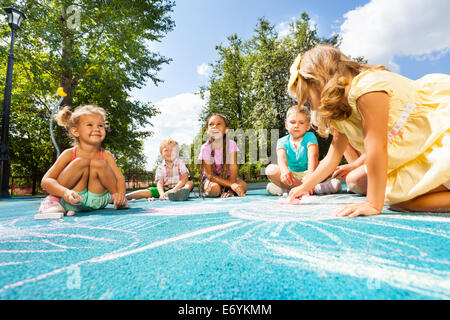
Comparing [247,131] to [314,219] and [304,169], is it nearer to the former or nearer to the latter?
[304,169]

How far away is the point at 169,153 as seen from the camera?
4.58m

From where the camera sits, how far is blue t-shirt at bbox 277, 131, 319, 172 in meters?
3.65

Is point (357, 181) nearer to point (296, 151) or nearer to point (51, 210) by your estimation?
point (296, 151)

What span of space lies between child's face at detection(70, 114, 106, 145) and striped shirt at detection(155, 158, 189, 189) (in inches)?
83.8

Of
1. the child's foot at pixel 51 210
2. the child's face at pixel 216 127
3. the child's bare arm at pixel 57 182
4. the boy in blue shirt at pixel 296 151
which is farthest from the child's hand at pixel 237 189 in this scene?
the child's foot at pixel 51 210

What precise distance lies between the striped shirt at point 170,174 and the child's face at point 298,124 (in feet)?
7.29

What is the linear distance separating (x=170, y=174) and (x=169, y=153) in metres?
0.43

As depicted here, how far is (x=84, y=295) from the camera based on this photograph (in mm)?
639

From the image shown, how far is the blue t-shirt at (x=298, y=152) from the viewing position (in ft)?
12.0

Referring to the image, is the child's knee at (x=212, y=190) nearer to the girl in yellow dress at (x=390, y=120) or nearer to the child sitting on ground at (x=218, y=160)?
the child sitting on ground at (x=218, y=160)

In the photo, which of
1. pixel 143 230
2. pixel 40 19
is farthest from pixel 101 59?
pixel 143 230

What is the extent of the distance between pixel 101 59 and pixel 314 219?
39.3ft

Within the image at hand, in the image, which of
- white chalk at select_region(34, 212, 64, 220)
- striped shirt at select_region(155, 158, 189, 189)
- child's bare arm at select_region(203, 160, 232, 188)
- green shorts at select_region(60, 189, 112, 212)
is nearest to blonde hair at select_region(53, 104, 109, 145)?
green shorts at select_region(60, 189, 112, 212)

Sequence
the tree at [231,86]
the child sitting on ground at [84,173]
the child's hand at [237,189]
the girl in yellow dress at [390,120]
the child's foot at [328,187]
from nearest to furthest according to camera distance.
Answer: the girl in yellow dress at [390,120], the child sitting on ground at [84,173], the child's foot at [328,187], the child's hand at [237,189], the tree at [231,86]
